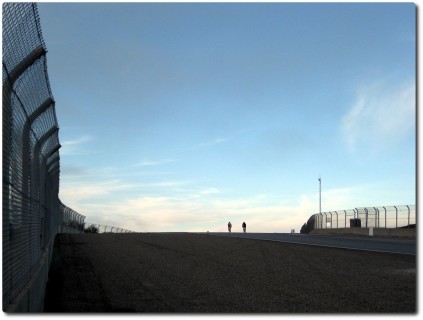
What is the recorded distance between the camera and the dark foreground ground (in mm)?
9758

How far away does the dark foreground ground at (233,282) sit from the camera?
9.76 metres

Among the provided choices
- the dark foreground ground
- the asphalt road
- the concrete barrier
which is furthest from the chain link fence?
the concrete barrier

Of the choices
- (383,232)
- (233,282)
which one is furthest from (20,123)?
(383,232)

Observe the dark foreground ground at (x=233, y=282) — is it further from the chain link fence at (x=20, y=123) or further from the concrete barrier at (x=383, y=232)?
the concrete barrier at (x=383, y=232)

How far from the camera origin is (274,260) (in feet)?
59.4

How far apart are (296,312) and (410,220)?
34878 millimetres

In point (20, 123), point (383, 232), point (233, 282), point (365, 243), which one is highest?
point (20, 123)

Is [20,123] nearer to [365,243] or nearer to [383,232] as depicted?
[365,243]

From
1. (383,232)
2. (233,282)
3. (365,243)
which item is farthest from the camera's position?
(383,232)

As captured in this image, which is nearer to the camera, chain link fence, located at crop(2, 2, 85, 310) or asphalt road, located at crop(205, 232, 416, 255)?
chain link fence, located at crop(2, 2, 85, 310)

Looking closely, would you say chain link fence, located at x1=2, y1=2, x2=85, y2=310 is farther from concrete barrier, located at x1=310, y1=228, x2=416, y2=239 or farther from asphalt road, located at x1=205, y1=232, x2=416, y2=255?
concrete barrier, located at x1=310, y1=228, x2=416, y2=239

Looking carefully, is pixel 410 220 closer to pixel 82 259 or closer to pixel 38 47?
pixel 82 259

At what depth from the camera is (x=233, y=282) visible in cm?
1277

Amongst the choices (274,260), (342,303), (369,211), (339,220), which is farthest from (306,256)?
(339,220)
